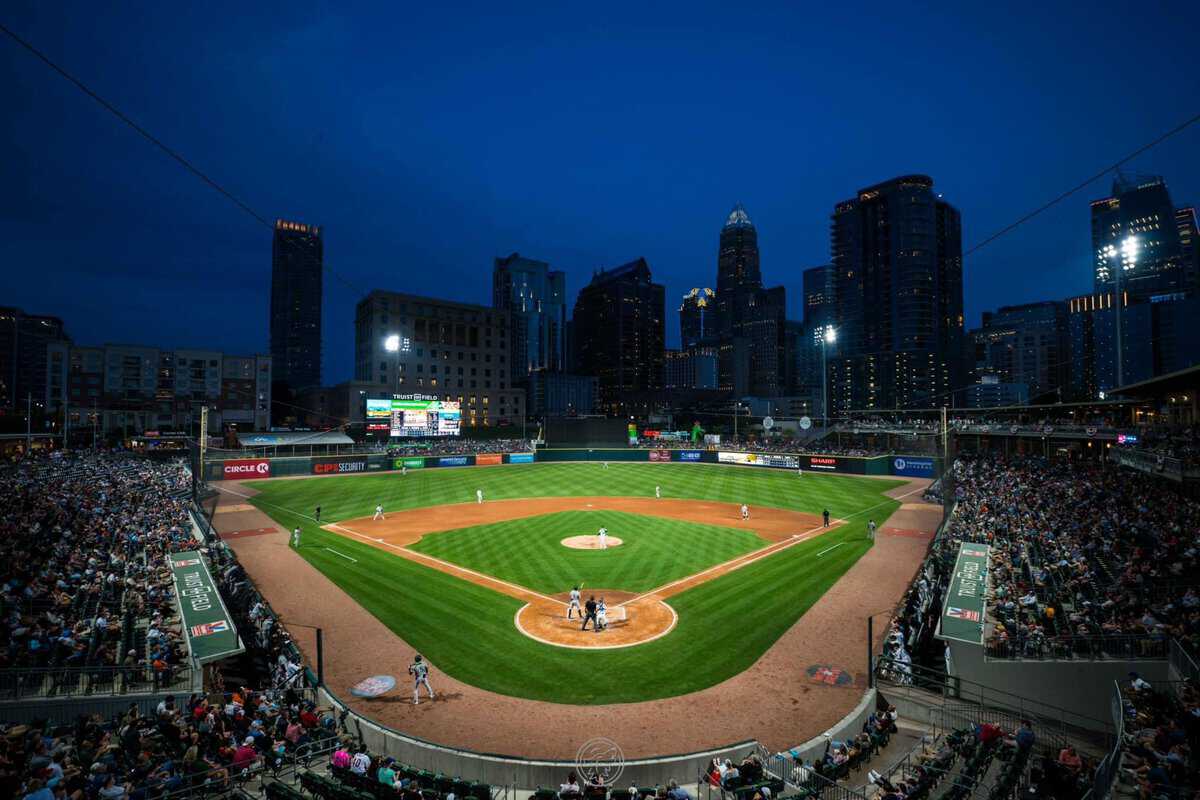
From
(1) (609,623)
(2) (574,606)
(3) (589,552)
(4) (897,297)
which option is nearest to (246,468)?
(3) (589,552)

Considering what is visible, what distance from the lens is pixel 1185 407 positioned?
39.5m

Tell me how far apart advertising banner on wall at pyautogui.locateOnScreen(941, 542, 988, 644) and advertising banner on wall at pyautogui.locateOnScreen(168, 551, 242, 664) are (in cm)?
2053

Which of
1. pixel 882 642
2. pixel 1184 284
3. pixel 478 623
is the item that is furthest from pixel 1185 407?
pixel 1184 284

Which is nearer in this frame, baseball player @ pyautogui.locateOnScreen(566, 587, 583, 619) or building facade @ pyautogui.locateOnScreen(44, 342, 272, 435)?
baseball player @ pyautogui.locateOnScreen(566, 587, 583, 619)

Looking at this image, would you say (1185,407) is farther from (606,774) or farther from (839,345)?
(839,345)

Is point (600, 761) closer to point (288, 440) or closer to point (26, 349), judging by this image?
point (288, 440)

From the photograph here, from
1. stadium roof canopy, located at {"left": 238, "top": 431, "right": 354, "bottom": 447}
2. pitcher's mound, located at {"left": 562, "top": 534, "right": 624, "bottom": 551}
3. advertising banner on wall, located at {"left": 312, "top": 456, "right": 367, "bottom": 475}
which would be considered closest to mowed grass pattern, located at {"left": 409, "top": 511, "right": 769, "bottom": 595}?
pitcher's mound, located at {"left": 562, "top": 534, "right": 624, "bottom": 551}

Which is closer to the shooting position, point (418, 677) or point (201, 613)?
point (418, 677)

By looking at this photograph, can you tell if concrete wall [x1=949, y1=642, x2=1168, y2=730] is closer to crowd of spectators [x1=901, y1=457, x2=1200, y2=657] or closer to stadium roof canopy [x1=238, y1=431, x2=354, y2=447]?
crowd of spectators [x1=901, y1=457, x2=1200, y2=657]

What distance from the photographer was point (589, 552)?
3089cm

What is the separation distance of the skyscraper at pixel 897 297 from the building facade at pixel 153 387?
494 ft

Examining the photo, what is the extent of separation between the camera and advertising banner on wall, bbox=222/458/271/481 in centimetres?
5991

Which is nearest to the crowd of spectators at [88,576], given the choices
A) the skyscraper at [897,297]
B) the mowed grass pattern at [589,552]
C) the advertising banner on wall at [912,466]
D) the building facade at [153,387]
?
the mowed grass pattern at [589,552]

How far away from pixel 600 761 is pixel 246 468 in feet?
202
